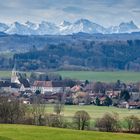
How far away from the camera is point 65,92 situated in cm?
12875

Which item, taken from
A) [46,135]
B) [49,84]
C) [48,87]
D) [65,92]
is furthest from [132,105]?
[46,135]

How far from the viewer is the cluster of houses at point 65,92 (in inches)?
4195

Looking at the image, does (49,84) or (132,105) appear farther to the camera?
(49,84)

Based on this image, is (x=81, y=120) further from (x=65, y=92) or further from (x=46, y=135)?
(x=65, y=92)

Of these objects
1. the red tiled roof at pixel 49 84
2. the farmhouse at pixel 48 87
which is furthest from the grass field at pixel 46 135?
the red tiled roof at pixel 49 84

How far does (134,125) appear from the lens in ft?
175

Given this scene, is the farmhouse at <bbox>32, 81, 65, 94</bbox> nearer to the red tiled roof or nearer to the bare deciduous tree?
the red tiled roof

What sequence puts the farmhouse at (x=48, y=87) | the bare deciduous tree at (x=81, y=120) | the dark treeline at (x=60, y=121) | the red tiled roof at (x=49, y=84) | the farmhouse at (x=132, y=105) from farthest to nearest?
1. the red tiled roof at (x=49, y=84)
2. the farmhouse at (x=48, y=87)
3. the farmhouse at (x=132, y=105)
4. the bare deciduous tree at (x=81, y=120)
5. the dark treeline at (x=60, y=121)

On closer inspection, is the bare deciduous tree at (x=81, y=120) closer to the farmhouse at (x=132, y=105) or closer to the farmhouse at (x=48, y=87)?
the farmhouse at (x=132, y=105)

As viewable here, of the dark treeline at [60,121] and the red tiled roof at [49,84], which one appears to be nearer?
the dark treeline at [60,121]

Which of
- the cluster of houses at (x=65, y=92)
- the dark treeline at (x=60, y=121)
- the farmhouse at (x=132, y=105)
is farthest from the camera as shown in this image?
the cluster of houses at (x=65, y=92)

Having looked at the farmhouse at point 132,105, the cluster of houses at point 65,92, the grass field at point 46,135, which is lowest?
the grass field at point 46,135

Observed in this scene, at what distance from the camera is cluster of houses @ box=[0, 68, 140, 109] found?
4195 inches

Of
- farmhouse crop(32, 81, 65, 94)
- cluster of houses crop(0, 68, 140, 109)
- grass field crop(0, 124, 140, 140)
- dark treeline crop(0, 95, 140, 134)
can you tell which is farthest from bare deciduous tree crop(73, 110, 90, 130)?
farmhouse crop(32, 81, 65, 94)
